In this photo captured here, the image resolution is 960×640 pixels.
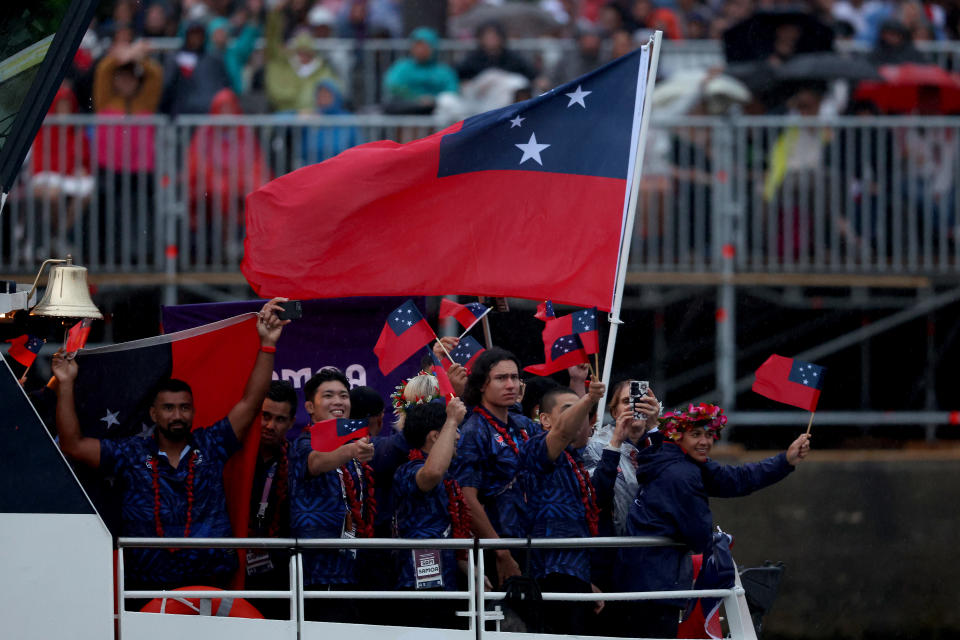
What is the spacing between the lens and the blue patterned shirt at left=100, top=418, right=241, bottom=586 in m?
7.68

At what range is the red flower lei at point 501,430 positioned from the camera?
8078 millimetres

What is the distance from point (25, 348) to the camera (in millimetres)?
8117

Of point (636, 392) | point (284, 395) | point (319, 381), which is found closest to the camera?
point (636, 392)

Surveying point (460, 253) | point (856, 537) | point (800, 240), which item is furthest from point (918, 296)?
point (460, 253)

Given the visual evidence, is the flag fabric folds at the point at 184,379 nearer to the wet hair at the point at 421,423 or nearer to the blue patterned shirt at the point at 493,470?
the wet hair at the point at 421,423

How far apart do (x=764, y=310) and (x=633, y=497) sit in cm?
714

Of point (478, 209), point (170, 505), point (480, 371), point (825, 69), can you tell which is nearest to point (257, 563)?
point (170, 505)

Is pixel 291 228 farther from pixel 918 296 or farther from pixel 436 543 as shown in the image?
pixel 918 296

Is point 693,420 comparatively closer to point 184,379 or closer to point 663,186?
point 184,379

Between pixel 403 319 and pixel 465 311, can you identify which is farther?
pixel 465 311

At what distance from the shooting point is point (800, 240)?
13.8 metres

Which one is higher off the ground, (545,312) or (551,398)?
(545,312)

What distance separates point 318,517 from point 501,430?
106 cm

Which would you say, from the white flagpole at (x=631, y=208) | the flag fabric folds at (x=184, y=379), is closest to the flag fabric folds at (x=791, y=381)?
the white flagpole at (x=631, y=208)
